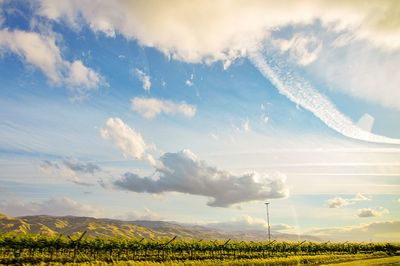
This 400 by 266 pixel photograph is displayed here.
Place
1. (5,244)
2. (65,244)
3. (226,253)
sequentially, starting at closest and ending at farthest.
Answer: (5,244) < (65,244) < (226,253)

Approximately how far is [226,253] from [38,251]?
38.8 m

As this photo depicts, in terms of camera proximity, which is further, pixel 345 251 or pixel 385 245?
pixel 385 245

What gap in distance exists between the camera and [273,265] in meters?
56.1

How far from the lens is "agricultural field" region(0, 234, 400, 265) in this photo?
183ft

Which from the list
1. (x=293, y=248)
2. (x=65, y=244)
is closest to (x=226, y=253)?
(x=293, y=248)

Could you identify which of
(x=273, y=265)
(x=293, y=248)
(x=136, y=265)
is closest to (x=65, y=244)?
(x=136, y=265)

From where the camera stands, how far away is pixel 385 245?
12038cm

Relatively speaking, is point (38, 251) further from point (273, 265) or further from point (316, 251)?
point (316, 251)

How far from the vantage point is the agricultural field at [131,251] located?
183 ft

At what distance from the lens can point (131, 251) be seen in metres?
68.5

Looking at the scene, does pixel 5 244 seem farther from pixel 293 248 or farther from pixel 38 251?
pixel 293 248

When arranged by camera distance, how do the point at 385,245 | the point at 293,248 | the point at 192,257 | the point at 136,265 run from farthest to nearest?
the point at 385,245 → the point at 293,248 → the point at 192,257 → the point at 136,265

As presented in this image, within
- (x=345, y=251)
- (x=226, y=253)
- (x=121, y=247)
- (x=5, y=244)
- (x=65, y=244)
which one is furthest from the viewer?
(x=345, y=251)

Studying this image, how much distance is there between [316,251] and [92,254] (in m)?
62.7
